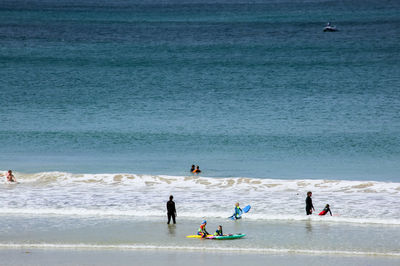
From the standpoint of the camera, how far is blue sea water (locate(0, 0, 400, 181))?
49.3 m

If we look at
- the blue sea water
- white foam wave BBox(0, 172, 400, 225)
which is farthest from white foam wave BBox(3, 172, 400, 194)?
the blue sea water

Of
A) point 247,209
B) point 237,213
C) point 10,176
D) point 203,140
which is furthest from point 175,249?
point 203,140

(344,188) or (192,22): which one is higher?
(192,22)

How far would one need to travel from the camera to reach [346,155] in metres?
49.7

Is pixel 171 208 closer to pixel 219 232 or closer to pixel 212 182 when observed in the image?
pixel 219 232

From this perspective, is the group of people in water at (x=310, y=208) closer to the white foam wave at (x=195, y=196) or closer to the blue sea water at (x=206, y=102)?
the white foam wave at (x=195, y=196)

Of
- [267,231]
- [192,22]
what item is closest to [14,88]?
[267,231]

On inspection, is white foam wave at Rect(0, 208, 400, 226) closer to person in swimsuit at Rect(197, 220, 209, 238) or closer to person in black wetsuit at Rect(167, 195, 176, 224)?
person in black wetsuit at Rect(167, 195, 176, 224)

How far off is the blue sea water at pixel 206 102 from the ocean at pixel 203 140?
0.27 meters

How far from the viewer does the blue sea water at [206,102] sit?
1941 inches

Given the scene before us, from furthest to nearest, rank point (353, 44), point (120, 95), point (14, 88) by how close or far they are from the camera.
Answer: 1. point (353, 44)
2. point (14, 88)
3. point (120, 95)

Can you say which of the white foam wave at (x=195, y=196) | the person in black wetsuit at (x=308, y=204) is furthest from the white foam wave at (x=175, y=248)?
the person in black wetsuit at (x=308, y=204)

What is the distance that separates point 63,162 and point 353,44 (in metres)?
84.0

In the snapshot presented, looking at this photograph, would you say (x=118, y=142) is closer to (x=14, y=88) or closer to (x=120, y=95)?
(x=120, y=95)
